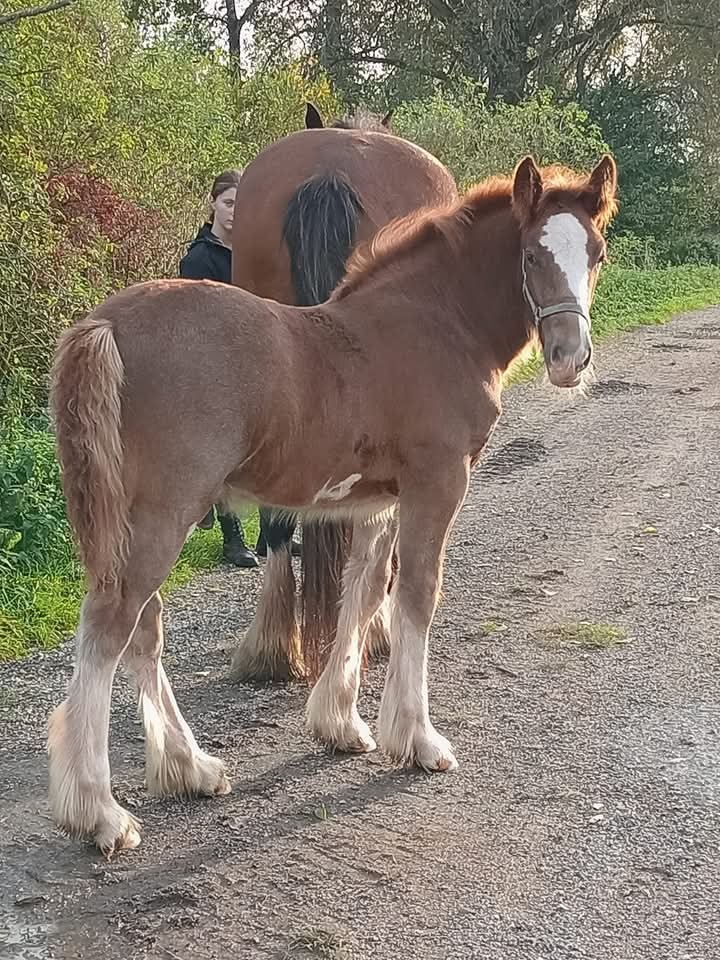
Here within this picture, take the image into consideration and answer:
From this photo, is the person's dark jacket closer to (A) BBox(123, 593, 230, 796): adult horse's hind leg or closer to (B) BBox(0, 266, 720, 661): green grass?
(B) BBox(0, 266, 720, 661): green grass

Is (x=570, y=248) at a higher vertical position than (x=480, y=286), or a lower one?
higher

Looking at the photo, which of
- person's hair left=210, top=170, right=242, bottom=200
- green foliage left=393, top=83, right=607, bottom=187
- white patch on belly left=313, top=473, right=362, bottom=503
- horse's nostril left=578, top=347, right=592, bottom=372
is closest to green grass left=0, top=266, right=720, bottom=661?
horse's nostril left=578, top=347, right=592, bottom=372

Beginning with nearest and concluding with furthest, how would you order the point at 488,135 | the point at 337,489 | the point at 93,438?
the point at 93,438 → the point at 337,489 → the point at 488,135

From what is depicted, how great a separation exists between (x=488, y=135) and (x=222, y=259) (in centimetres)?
1091

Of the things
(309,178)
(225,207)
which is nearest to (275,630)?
(309,178)

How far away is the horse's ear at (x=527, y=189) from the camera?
3.61 m

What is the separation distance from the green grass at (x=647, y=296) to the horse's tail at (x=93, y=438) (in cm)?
1118

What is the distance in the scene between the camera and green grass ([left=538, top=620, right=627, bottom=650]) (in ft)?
16.0

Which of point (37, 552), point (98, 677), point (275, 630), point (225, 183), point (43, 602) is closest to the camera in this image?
A: point (98, 677)

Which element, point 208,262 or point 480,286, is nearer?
point 480,286

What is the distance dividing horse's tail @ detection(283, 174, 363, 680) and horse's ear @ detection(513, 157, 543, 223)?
1095 mm

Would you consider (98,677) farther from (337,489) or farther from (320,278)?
(320,278)

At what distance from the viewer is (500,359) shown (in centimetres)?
398

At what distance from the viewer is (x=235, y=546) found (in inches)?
235
